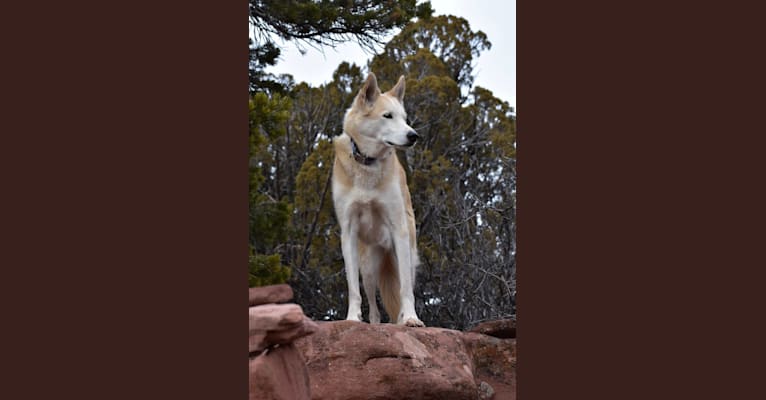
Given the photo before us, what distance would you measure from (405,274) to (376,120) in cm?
126

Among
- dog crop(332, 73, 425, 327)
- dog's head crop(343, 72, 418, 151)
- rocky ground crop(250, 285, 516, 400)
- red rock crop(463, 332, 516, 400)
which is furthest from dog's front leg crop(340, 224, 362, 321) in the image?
red rock crop(463, 332, 516, 400)

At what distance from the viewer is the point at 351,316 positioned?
5984 mm

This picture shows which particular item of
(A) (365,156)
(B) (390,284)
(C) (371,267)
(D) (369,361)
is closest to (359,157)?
(A) (365,156)

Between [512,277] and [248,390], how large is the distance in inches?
288

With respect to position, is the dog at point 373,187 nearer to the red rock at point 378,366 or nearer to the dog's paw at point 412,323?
the dog's paw at point 412,323

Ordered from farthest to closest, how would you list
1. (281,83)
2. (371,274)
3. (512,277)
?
(512,277) → (281,83) → (371,274)

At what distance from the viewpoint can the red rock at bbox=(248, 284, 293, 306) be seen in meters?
4.57

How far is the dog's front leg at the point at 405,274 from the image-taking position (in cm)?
612

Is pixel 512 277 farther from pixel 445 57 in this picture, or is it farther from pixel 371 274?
pixel 445 57

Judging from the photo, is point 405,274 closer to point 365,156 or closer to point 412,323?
point 412,323

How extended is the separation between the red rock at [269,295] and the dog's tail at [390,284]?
2.01 meters

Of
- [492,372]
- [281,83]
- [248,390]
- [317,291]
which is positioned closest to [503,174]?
[317,291]

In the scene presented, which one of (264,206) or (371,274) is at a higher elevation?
(264,206)

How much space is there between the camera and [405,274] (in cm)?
619
